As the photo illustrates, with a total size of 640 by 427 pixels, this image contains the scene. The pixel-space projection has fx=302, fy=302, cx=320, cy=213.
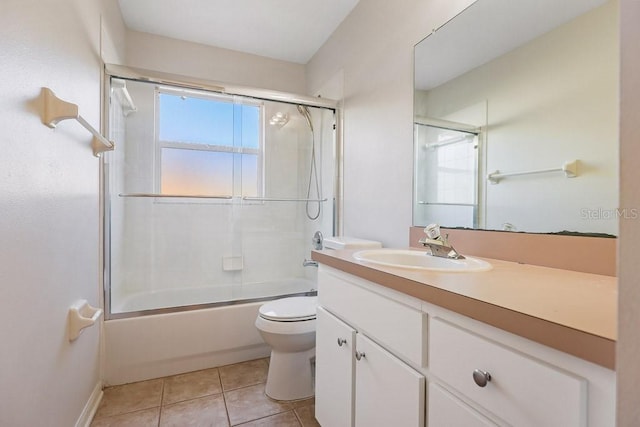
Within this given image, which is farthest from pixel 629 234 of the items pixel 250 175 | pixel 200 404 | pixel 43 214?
pixel 250 175

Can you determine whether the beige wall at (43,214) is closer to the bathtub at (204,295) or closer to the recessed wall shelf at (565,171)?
the bathtub at (204,295)

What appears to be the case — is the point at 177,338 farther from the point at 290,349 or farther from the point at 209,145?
the point at 209,145

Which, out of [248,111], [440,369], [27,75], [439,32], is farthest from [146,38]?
[440,369]

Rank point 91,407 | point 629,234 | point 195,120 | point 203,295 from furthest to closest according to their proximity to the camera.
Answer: point 195,120
point 203,295
point 91,407
point 629,234

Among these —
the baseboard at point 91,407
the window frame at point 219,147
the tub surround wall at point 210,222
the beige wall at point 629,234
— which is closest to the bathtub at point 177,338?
the baseboard at point 91,407

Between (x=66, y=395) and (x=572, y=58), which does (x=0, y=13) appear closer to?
(x=66, y=395)

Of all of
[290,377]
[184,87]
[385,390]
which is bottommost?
[290,377]

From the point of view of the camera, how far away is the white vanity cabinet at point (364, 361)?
2.68 feet

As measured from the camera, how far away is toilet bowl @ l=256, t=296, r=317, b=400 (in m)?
1.64

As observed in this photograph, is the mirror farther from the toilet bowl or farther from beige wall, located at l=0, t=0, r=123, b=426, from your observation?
beige wall, located at l=0, t=0, r=123, b=426

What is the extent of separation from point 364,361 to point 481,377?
1.57ft

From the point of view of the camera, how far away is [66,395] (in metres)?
1.22

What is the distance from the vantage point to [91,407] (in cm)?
153

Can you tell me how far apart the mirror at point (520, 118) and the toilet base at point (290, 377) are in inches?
40.2
